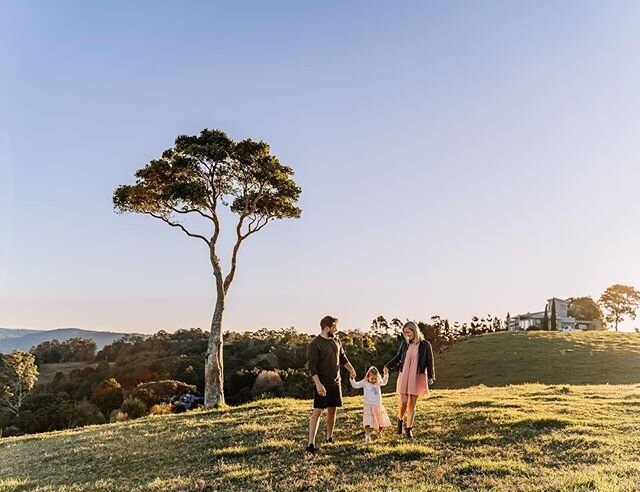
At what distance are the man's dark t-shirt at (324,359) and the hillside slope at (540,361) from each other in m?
24.4

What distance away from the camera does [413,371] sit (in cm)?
1035

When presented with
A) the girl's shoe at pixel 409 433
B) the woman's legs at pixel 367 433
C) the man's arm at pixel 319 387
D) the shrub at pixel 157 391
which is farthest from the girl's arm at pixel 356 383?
the shrub at pixel 157 391

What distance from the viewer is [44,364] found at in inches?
2768

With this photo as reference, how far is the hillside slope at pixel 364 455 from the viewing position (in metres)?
7.35

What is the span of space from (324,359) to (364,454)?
165 centimetres

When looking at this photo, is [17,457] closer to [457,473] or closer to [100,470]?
[100,470]

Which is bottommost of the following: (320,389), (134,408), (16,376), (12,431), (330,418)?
(12,431)

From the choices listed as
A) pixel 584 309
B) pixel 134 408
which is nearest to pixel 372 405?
pixel 134 408

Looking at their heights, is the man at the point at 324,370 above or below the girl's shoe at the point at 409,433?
above

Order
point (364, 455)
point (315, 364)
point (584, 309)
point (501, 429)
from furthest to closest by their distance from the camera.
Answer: point (584, 309) → point (501, 429) → point (315, 364) → point (364, 455)

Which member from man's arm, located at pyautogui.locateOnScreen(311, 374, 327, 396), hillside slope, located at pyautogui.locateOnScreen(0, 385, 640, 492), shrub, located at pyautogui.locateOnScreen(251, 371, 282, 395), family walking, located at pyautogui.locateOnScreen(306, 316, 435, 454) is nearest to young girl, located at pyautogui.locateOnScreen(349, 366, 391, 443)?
family walking, located at pyautogui.locateOnScreen(306, 316, 435, 454)

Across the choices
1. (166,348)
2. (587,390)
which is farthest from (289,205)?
(166,348)

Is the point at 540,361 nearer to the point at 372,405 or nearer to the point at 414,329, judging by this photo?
the point at 414,329

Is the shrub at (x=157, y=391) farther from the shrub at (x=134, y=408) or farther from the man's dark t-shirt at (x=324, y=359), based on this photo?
the man's dark t-shirt at (x=324, y=359)
